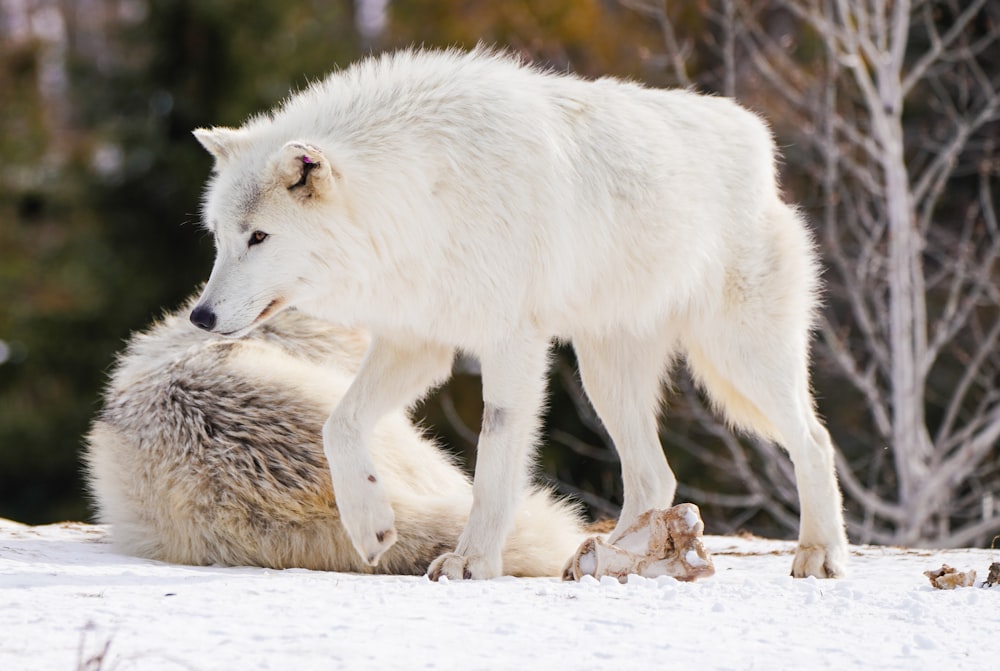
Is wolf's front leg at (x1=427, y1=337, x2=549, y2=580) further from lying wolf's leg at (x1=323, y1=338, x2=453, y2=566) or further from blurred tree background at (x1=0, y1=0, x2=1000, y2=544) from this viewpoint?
blurred tree background at (x1=0, y1=0, x2=1000, y2=544)

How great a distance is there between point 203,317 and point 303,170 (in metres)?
0.61

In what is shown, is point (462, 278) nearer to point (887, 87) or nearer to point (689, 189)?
point (689, 189)

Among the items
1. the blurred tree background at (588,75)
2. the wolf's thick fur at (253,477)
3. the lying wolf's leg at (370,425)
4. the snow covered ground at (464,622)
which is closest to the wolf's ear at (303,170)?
the lying wolf's leg at (370,425)

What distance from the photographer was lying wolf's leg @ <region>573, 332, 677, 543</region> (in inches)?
215

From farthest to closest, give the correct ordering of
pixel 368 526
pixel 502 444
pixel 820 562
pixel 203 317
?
1. pixel 820 562
2. pixel 502 444
3. pixel 368 526
4. pixel 203 317

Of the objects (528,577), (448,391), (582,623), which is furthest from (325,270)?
(448,391)

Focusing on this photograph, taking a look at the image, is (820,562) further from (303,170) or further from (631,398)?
(303,170)

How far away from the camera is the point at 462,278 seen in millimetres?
4512

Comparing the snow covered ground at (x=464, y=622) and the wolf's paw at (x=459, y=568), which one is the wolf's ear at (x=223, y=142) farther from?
the wolf's paw at (x=459, y=568)

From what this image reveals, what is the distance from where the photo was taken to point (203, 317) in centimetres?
426

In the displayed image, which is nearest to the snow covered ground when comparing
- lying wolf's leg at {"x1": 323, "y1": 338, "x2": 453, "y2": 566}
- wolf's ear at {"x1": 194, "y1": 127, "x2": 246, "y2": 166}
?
lying wolf's leg at {"x1": 323, "y1": 338, "x2": 453, "y2": 566}

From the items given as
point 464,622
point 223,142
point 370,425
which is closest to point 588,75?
point 223,142

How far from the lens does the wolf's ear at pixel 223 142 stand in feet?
15.4

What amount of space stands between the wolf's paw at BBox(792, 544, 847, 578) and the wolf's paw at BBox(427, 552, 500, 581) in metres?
1.37
